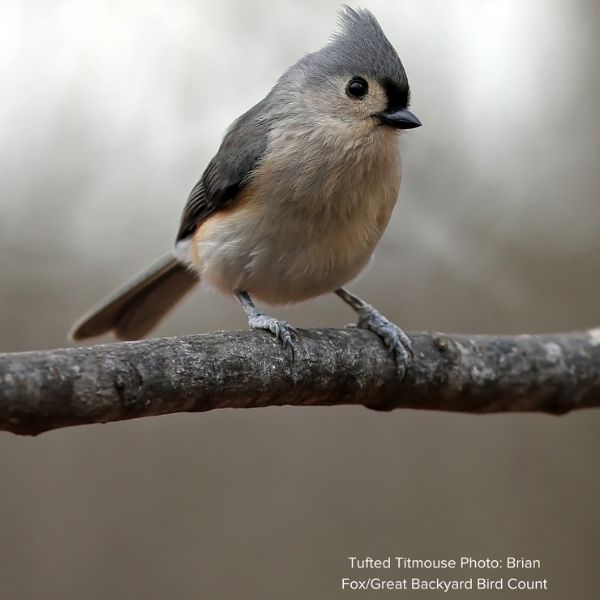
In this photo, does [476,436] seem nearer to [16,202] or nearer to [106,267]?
[106,267]

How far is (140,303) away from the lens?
3070 millimetres

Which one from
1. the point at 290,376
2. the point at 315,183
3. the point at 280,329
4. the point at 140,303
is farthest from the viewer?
the point at 140,303

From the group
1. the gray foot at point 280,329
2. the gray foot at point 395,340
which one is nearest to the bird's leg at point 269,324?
the gray foot at point 280,329

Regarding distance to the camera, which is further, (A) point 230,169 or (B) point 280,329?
(A) point 230,169

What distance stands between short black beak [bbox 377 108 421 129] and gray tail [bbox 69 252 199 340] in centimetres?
106

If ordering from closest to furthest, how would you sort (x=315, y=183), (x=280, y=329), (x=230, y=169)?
(x=280, y=329) < (x=315, y=183) < (x=230, y=169)

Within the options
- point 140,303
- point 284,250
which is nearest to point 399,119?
point 284,250

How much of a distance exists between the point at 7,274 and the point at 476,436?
251cm

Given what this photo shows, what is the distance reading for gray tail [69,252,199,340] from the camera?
9.79ft

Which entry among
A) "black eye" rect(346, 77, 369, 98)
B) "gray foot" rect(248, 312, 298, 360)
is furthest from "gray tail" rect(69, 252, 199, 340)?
"black eye" rect(346, 77, 369, 98)

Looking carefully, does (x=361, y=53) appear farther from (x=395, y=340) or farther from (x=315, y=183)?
(x=395, y=340)

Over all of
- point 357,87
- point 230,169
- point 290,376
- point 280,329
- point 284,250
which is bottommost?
point 290,376

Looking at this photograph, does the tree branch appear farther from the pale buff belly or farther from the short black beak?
the short black beak

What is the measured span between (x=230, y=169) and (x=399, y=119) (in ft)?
1.93
